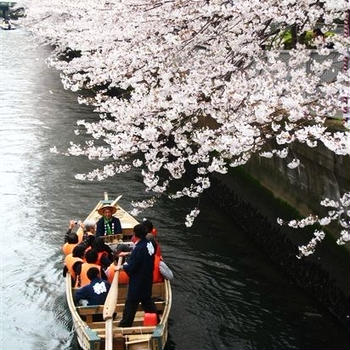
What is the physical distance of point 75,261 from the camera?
971 cm

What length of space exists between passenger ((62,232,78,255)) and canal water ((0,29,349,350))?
864 mm

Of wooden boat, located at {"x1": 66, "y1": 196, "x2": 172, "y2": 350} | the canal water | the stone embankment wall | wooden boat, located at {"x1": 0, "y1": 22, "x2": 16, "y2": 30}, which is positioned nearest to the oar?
wooden boat, located at {"x1": 66, "y1": 196, "x2": 172, "y2": 350}

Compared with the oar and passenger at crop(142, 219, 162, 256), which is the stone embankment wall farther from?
the oar

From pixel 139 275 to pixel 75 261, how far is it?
6.48ft

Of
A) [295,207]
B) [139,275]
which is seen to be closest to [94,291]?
[139,275]

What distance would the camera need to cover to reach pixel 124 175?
58.5 ft

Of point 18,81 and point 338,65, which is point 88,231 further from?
point 18,81

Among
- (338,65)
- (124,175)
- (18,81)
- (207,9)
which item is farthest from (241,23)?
(18,81)

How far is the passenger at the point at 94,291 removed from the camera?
8734 millimetres

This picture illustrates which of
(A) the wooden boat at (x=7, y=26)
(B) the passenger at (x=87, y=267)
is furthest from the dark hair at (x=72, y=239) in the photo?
(A) the wooden boat at (x=7, y=26)

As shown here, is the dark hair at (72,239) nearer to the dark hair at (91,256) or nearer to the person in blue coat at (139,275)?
the dark hair at (91,256)

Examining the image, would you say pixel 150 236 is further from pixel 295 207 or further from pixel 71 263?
pixel 295 207

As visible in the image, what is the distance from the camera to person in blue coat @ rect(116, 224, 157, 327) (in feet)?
26.3

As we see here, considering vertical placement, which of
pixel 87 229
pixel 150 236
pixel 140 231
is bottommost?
pixel 87 229
